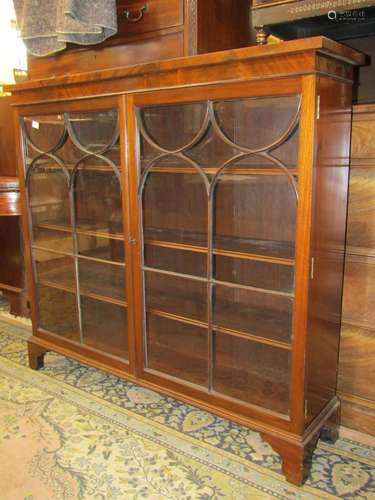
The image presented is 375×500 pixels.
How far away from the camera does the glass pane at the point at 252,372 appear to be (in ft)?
4.81

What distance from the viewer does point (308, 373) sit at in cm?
141

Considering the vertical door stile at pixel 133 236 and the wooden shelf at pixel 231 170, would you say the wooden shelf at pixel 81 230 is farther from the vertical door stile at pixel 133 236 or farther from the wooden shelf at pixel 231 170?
the wooden shelf at pixel 231 170

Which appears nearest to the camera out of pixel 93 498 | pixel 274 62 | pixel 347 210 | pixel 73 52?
pixel 274 62

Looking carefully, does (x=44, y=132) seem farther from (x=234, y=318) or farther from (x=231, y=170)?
(x=234, y=318)

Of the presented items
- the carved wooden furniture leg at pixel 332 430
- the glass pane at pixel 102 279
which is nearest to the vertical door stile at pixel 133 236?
the glass pane at pixel 102 279

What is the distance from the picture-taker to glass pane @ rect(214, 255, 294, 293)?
4.56 ft

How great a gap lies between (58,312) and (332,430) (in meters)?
A: 1.24

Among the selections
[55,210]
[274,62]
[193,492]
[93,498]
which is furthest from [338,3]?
[93,498]

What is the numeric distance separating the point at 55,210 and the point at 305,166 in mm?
1161

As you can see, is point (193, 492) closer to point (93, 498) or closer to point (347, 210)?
point (93, 498)

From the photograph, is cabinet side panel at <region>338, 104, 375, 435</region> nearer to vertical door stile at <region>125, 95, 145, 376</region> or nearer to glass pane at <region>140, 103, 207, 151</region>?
glass pane at <region>140, 103, 207, 151</region>

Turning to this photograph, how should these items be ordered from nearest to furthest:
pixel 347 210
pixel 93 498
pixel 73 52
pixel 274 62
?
pixel 274 62
pixel 93 498
pixel 347 210
pixel 73 52

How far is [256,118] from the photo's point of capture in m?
1.37

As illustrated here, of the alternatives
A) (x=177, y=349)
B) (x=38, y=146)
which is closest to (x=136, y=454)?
(x=177, y=349)
